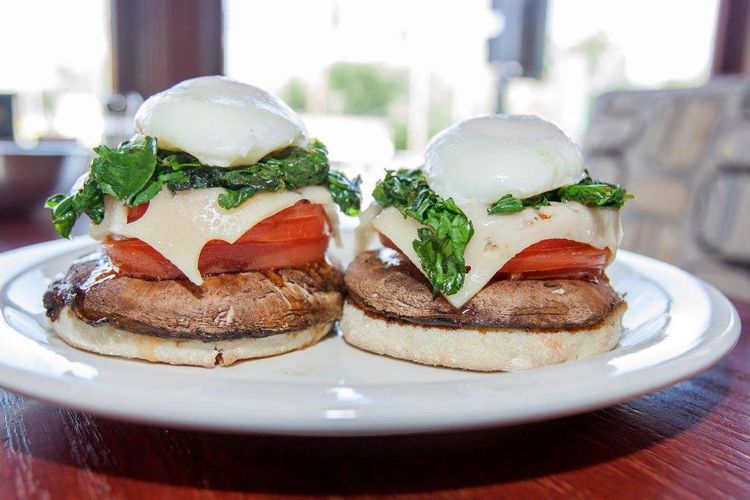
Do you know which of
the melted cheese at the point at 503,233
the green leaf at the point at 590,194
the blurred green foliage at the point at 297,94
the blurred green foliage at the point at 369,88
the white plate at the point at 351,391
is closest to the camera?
the white plate at the point at 351,391

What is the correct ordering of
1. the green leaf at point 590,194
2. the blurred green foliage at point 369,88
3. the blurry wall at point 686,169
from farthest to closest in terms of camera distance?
→ the blurred green foliage at point 369,88 → the blurry wall at point 686,169 → the green leaf at point 590,194

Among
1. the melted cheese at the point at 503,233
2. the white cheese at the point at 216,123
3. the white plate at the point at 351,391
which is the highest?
the white cheese at the point at 216,123

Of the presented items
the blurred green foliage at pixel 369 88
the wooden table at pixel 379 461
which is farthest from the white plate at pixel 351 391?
the blurred green foliage at pixel 369 88

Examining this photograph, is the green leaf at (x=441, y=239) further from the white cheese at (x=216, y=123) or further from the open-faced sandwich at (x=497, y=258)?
the white cheese at (x=216, y=123)

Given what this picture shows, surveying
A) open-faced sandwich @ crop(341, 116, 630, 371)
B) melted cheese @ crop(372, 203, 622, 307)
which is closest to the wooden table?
open-faced sandwich @ crop(341, 116, 630, 371)

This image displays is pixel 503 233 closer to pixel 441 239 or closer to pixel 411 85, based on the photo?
pixel 441 239

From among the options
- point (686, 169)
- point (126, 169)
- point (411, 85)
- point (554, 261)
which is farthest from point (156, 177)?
point (411, 85)

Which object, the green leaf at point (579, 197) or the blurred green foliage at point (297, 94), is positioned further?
the blurred green foliage at point (297, 94)
